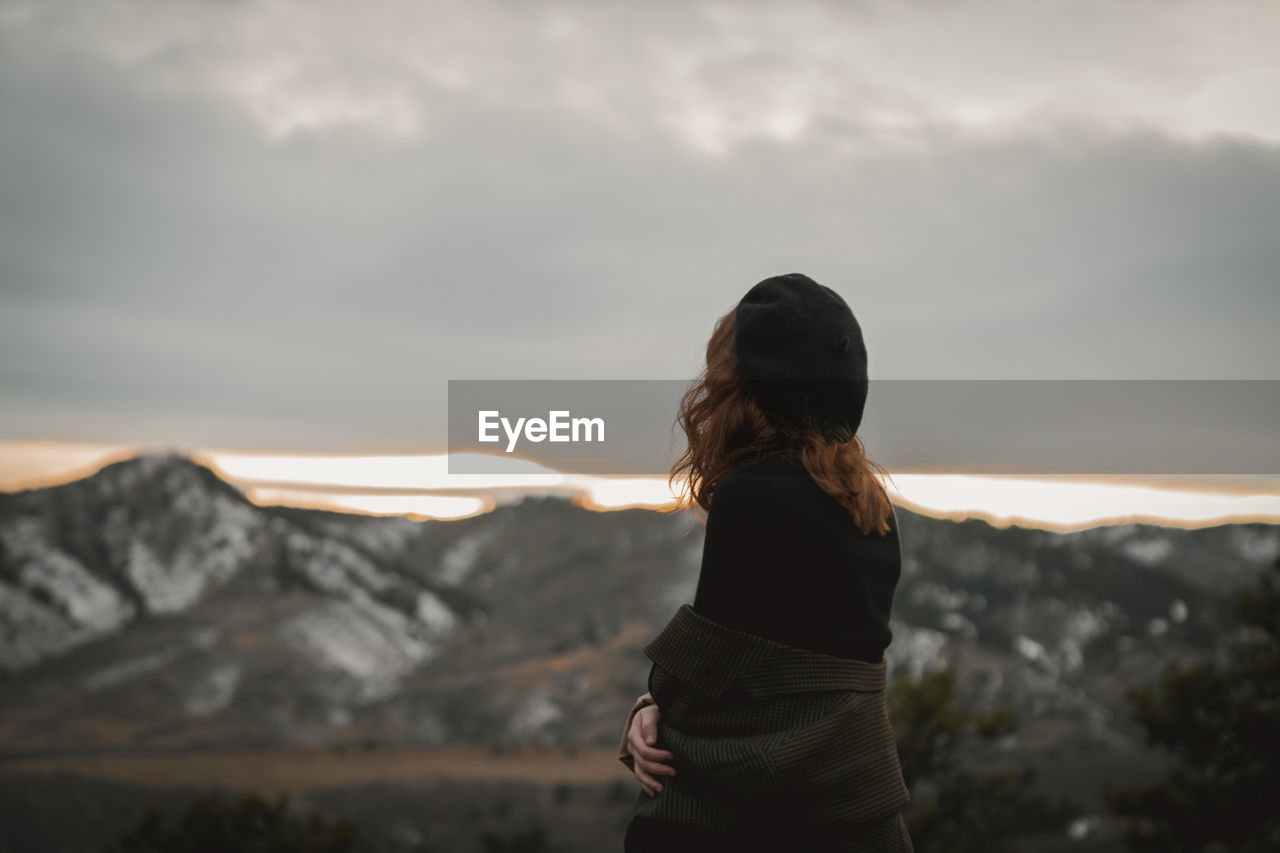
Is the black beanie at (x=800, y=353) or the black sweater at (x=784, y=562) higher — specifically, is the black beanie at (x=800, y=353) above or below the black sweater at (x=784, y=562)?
above

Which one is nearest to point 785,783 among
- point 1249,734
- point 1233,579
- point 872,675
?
point 872,675

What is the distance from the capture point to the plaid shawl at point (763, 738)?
132 centimetres

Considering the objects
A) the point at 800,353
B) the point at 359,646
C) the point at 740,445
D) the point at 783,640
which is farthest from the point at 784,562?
the point at 359,646

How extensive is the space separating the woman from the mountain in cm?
2506

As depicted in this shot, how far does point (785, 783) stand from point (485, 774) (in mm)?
29731

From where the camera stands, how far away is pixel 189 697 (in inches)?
1141

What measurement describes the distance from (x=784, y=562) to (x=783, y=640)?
129 millimetres

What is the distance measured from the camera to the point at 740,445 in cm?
150

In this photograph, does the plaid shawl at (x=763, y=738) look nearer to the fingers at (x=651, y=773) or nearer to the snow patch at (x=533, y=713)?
the fingers at (x=651, y=773)

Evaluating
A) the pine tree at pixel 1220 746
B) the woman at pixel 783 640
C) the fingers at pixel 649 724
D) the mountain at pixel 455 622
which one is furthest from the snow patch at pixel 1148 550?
the fingers at pixel 649 724

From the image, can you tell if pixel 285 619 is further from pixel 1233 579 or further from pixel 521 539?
pixel 1233 579

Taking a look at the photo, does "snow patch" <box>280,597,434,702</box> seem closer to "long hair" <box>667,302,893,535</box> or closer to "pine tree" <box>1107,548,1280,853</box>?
"pine tree" <box>1107,548,1280,853</box>

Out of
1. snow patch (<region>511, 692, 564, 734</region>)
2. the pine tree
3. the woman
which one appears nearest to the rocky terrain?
snow patch (<region>511, 692, 564, 734</region>)

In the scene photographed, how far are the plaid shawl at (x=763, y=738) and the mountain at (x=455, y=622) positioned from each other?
82.3 ft
